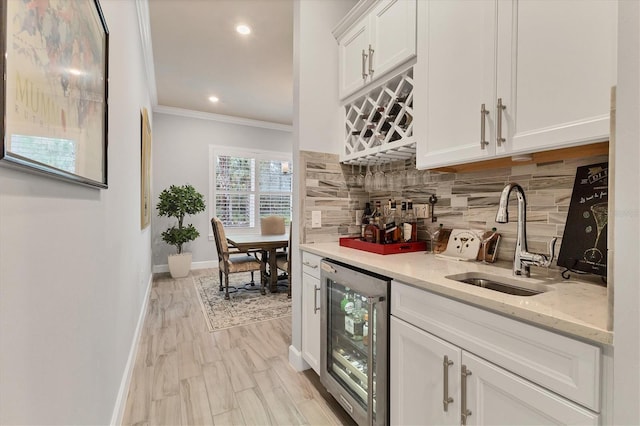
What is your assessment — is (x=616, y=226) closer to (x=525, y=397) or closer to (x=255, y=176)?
(x=525, y=397)

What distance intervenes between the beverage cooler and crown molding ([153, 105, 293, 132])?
16.1 ft

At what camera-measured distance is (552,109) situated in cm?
107

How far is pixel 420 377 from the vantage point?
3.88 feet

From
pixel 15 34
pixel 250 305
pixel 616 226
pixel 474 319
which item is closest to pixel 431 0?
pixel 616 226

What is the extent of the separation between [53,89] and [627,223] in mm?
1431

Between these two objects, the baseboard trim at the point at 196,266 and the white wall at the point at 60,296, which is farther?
the baseboard trim at the point at 196,266

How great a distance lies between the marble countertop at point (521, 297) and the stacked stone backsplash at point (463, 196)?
0.22m

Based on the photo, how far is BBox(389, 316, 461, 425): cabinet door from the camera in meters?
1.06

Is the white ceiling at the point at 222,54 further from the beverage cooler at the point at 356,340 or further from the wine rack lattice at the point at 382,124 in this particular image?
the beverage cooler at the point at 356,340

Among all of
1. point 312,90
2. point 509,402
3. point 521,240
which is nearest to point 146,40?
point 312,90

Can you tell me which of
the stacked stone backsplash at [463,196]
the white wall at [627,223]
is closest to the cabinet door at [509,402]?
the white wall at [627,223]

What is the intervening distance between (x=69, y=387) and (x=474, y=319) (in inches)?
51.3

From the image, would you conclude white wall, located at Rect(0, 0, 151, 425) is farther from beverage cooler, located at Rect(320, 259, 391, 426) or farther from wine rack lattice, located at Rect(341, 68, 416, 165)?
wine rack lattice, located at Rect(341, 68, 416, 165)

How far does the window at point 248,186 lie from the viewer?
19.1ft
